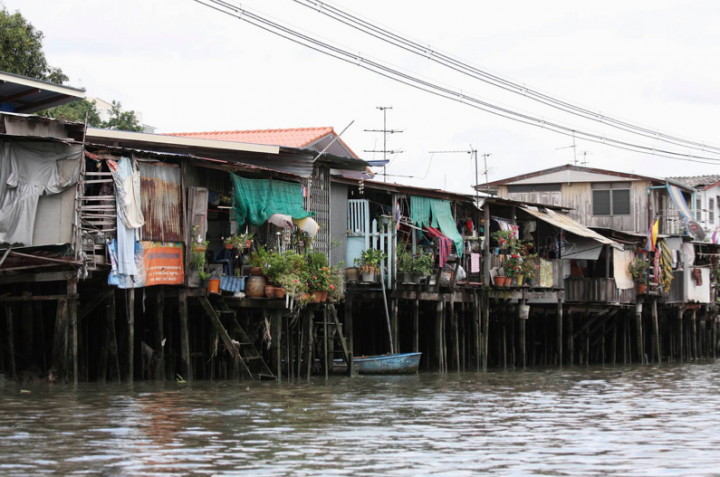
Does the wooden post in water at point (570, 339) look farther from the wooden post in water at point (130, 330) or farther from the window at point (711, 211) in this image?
the wooden post in water at point (130, 330)

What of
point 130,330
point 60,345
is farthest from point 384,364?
point 60,345

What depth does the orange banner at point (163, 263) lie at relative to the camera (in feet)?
62.0

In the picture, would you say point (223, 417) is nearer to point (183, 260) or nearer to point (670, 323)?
point (183, 260)

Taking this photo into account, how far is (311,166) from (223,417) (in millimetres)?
10747

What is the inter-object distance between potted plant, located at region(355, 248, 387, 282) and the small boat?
6.31 ft

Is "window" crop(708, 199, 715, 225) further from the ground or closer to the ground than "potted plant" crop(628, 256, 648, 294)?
further from the ground

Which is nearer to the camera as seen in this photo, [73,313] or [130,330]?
[73,313]

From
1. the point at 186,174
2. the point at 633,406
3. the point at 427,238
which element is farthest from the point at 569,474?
the point at 427,238

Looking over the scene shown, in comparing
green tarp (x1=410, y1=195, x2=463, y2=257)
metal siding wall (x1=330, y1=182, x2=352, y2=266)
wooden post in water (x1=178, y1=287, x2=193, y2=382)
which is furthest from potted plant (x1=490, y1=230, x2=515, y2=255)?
wooden post in water (x1=178, y1=287, x2=193, y2=382)

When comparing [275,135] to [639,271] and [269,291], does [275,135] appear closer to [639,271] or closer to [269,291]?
[269,291]

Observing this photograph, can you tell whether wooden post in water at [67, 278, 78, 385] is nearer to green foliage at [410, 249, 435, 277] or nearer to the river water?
the river water

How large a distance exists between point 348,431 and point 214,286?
824 centimetres

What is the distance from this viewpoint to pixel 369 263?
81.1 ft

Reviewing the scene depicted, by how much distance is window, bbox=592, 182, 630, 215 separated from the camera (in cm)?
4122
